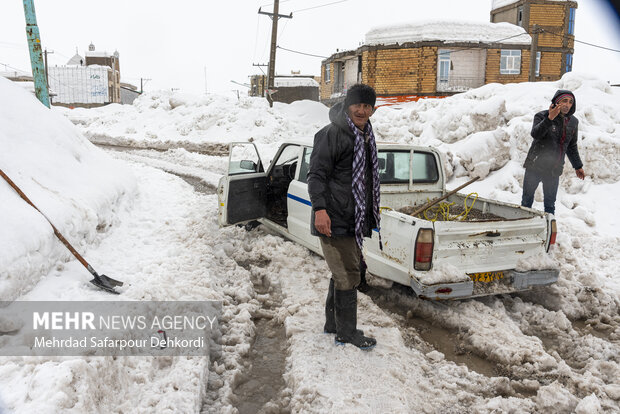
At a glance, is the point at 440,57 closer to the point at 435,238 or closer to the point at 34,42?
the point at 34,42

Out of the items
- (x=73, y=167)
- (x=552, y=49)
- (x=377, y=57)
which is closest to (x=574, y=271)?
(x=73, y=167)

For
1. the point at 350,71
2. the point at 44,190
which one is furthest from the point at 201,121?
the point at 44,190

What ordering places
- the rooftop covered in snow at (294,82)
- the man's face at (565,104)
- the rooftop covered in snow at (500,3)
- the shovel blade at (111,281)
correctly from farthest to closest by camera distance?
the rooftop covered in snow at (294,82) → the rooftop covered in snow at (500,3) → the man's face at (565,104) → the shovel blade at (111,281)

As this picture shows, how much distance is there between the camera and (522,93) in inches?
444

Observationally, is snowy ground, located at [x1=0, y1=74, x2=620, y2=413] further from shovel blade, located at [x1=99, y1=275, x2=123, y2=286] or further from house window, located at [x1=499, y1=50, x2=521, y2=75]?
house window, located at [x1=499, y1=50, x2=521, y2=75]

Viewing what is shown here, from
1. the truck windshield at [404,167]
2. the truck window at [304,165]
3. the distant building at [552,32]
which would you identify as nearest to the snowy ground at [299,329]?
the truck window at [304,165]

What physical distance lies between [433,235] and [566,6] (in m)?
39.4

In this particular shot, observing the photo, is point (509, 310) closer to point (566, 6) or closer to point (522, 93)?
point (522, 93)

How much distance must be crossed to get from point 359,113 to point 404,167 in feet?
8.46

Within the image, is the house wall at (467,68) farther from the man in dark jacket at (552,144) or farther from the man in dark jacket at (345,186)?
the man in dark jacket at (345,186)

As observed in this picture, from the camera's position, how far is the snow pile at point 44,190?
3.41m

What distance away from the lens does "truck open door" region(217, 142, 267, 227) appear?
616 cm

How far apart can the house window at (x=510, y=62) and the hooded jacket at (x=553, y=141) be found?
29.0 m

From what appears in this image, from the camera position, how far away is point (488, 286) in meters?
4.38
